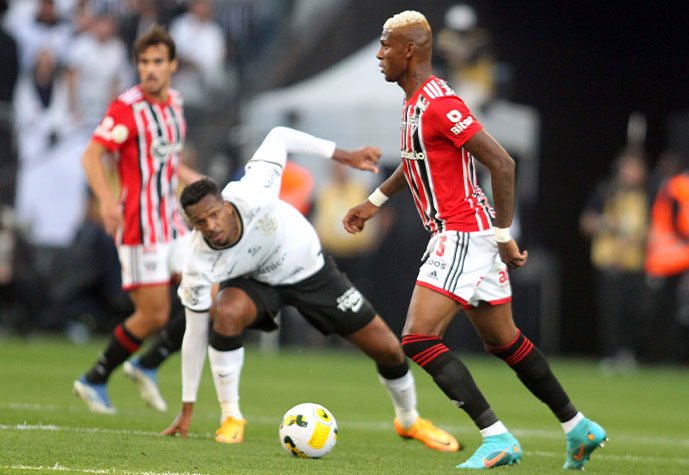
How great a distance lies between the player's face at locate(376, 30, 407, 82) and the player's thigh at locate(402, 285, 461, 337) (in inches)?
43.6

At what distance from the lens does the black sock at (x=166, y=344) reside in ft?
24.6

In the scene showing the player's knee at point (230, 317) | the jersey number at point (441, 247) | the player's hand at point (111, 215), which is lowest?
the player's knee at point (230, 317)

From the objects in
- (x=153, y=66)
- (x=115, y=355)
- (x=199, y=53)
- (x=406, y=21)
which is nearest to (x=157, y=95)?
(x=153, y=66)

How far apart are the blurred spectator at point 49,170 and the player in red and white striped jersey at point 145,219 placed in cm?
753

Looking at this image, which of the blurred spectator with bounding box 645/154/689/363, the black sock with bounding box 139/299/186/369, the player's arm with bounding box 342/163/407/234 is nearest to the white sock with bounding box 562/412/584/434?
the player's arm with bounding box 342/163/407/234

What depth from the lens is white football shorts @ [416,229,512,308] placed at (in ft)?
17.8

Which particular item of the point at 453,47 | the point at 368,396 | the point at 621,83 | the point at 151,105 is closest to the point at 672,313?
the point at 621,83

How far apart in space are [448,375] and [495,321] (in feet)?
1.43

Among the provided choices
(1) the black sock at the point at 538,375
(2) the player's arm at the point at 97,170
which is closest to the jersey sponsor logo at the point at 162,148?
(2) the player's arm at the point at 97,170

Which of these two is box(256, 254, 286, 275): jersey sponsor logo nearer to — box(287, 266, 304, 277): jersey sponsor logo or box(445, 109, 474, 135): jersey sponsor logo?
box(287, 266, 304, 277): jersey sponsor logo

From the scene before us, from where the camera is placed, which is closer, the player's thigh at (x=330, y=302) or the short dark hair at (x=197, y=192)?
Result: the short dark hair at (x=197, y=192)

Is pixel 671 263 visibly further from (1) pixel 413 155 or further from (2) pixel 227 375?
(1) pixel 413 155

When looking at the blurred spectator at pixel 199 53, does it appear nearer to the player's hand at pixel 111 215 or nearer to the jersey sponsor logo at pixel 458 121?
the player's hand at pixel 111 215

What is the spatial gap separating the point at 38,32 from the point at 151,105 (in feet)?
28.2
